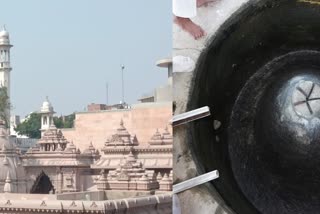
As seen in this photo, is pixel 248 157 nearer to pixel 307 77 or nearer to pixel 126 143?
pixel 307 77

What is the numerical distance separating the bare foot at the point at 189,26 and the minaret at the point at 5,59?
4075 centimetres

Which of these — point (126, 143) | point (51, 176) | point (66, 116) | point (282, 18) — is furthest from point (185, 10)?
point (66, 116)

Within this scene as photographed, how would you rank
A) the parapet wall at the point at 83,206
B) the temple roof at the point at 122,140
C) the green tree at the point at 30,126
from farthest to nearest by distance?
the green tree at the point at 30,126 < the temple roof at the point at 122,140 < the parapet wall at the point at 83,206

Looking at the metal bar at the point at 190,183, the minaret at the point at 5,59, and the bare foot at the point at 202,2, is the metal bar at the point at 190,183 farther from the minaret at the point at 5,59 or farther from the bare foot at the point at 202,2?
the minaret at the point at 5,59

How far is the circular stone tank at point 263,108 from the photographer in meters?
1.18

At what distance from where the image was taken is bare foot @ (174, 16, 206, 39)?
1150 mm

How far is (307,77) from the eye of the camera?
1.21 meters

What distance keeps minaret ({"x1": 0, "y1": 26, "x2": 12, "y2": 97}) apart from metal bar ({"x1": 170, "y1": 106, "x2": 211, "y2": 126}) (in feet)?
134

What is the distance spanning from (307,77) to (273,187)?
0.68 ft

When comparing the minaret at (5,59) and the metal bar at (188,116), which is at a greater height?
the minaret at (5,59)

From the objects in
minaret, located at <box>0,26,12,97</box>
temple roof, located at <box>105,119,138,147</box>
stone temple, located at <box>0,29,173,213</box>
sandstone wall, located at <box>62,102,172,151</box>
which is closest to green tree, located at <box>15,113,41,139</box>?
minaret, located at <box>0,26,12,97</box>

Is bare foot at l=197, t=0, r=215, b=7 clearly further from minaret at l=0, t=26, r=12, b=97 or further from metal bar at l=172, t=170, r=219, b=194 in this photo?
minaret at l=0, t=26, r=12, b=97

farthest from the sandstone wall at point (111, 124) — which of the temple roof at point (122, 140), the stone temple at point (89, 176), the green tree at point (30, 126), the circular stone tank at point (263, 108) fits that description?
the green tree at point (30, 126)

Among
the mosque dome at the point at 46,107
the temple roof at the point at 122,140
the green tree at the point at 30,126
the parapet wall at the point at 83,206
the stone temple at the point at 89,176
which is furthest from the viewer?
the green tree at the point at 30,126
